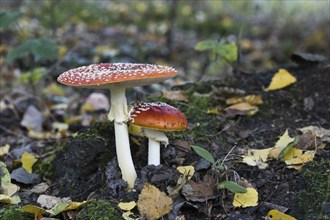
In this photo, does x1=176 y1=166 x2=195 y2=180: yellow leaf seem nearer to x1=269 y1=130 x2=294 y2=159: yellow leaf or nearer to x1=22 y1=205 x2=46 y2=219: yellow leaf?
x1=269 y1=130 x2=294 y2=159: yellow leaf

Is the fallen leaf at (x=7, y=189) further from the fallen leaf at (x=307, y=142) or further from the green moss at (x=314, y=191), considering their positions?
the fallen leaf at (x=307, y=142)

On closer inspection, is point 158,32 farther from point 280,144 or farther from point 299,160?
point 299,160

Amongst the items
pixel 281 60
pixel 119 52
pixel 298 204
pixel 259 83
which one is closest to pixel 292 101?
pixel 259 83

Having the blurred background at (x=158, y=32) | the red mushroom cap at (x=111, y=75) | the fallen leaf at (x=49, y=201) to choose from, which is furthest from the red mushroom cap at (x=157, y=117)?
the blurred background at (x=158, y=32)

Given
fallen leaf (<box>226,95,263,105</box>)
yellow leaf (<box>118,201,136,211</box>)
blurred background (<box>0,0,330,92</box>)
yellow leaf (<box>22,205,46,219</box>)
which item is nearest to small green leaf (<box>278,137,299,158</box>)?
fallen leaf (<box>226,95,263,105</box>)

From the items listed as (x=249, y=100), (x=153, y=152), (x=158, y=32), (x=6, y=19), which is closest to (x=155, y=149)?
(x=153, y=152)

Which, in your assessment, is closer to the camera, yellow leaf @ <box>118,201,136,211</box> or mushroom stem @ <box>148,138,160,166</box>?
yellow leaf @ <box>118,201,136,211</box>

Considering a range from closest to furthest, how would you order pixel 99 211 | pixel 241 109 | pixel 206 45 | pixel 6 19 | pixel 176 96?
pixel 99 211, pixel 241 109, pixel 176 96, pixel 206 45, pixel 6 19
